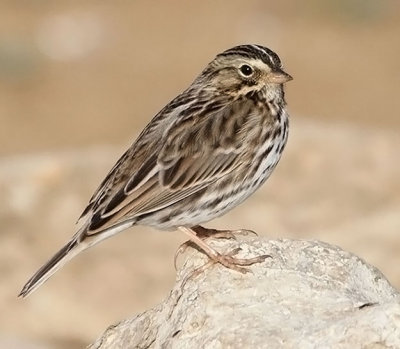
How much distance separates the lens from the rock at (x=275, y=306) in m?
6.44

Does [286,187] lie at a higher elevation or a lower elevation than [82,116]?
lower

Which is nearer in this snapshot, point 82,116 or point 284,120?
point 284,120

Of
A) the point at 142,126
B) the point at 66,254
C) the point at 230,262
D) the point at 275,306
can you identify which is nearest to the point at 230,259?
the point at 230,262

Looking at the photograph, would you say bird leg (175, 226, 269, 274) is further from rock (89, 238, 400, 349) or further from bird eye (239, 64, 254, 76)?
bird eye (239, 64, 254, 76)

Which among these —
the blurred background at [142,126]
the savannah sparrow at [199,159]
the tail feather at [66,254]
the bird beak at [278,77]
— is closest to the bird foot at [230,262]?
the savannah sparrow at [199,159]

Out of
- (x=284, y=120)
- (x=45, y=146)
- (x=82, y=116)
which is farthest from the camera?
(x=82, y=116)

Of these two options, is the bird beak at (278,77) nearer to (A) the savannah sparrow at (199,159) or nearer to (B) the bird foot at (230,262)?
(A) the savannah sparrow at (199,159)

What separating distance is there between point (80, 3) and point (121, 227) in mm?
19207

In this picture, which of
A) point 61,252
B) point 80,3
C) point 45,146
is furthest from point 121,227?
point 80,3

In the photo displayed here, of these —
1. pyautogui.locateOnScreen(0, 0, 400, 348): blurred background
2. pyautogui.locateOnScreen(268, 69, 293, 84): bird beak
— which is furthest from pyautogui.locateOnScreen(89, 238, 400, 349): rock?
pyautogui.locateOnScreen(0, 0, 400, 348): blurred background

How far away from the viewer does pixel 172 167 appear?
347 inches

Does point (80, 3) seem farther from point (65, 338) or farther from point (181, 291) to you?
point (181, 291)

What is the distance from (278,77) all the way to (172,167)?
0.97 metres

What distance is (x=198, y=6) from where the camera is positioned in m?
29.4
